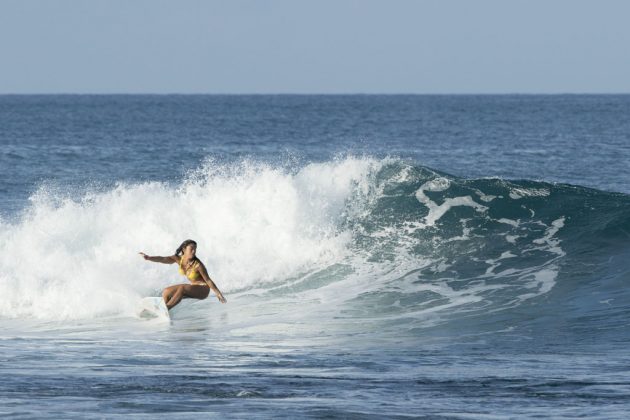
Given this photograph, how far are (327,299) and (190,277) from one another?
8.02ft

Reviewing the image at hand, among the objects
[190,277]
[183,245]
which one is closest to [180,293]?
[190,277]

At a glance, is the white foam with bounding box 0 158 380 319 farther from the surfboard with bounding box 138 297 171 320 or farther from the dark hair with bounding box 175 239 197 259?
the dark hair with bounding box 175 239 197 259

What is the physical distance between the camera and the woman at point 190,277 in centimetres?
1510

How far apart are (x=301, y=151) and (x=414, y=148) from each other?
617 cm

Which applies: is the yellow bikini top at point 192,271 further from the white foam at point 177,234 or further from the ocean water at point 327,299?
the white foam at point 177,234

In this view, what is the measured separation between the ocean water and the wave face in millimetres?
52

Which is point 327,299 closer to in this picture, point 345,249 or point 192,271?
point 192,271

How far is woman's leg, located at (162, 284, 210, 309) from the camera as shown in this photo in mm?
15062

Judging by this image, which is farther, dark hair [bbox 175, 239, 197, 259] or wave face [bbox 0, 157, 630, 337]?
wave face [bbox 0, 157, 630, 337]

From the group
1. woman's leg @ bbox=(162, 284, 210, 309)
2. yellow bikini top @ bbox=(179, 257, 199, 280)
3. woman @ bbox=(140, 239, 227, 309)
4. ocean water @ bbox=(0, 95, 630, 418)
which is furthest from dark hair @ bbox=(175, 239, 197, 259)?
ocean water @ bbox=(0, 95, 630, 418)

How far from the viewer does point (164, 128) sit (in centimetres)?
7406

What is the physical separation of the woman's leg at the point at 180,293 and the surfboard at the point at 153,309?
0.12 m

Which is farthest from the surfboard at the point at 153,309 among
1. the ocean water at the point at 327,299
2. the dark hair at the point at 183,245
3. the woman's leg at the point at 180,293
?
the dark hair at the point at 183,245

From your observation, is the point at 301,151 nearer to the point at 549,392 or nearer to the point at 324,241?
the point at 324,241
